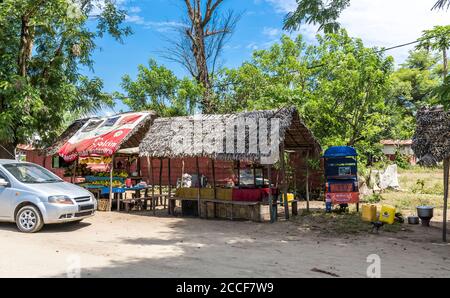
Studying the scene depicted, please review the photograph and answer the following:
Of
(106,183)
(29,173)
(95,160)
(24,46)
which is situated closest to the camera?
(29,173)

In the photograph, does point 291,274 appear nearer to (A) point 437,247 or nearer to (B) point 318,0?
(A) point 437,247

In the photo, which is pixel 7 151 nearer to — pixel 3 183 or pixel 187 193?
pixel 3 183

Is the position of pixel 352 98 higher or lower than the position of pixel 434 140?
higher

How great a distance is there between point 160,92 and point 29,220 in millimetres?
15373

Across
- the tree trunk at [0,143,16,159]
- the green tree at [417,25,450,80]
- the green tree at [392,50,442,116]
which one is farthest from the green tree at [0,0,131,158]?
the green tree at [392,50,442,116]

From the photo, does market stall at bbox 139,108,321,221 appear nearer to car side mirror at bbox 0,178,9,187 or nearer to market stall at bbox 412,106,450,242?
market stall at bbox 412,106,450,242

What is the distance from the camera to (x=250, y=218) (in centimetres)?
1298

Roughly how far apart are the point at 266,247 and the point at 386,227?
4.43m

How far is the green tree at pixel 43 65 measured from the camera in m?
14.8

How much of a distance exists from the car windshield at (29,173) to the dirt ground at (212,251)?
1.31 meters

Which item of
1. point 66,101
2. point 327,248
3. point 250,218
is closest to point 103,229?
point 250,218

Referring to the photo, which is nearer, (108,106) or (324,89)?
(324,89)

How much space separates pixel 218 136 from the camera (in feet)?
42.9

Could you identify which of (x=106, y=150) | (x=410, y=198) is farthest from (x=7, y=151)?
(x=410, y=198)
